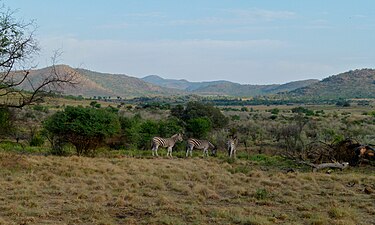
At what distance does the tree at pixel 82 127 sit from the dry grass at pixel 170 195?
3.32 metres

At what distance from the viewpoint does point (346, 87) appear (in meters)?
157

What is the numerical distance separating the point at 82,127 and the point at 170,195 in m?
11.4

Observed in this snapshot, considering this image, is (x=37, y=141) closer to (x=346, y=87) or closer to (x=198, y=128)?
(x=198, y=128)

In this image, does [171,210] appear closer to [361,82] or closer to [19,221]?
[19,221]

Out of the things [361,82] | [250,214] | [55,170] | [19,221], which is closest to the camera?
[19,221]

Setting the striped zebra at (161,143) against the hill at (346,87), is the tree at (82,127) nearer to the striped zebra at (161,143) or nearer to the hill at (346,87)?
the striped zebra at (161,143)

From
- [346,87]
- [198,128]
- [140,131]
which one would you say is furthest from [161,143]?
[346,87]

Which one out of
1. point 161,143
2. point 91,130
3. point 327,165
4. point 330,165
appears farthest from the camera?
point 161,143

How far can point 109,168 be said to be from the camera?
20.5 metres

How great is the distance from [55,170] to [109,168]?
2319 millimetres

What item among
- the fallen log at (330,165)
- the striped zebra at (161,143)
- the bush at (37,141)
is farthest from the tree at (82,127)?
the fallen log at (330,165)

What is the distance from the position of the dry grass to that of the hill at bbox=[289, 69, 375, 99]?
423 feet

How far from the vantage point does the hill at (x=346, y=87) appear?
14582 centimetres

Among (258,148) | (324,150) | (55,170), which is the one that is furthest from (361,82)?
(55,170)
